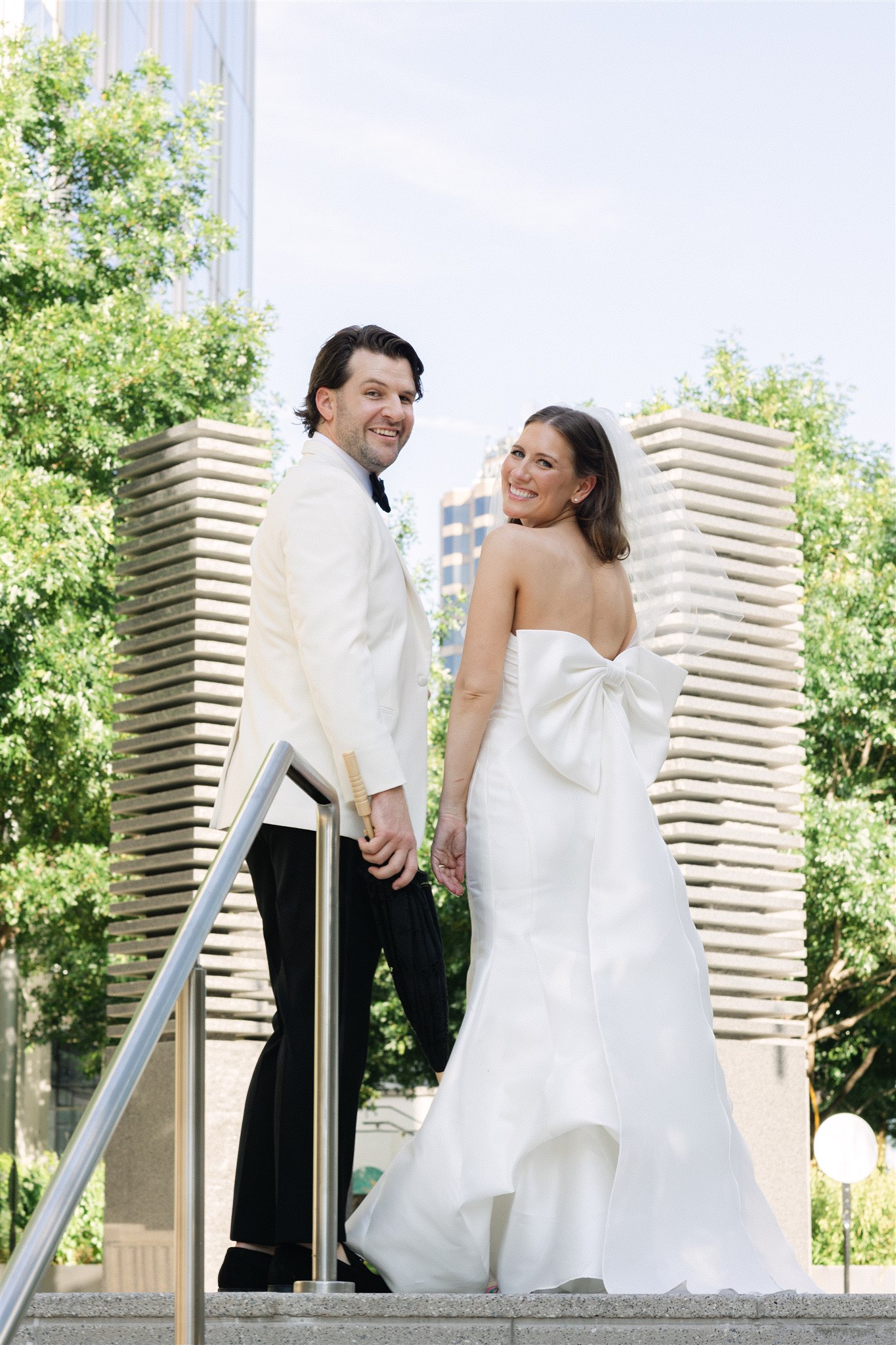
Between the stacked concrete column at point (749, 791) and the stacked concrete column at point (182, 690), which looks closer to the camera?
the stacked concrete column at point (182, 690)

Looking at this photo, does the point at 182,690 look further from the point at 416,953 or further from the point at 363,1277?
the point at 363,1277

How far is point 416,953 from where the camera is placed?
12.5 ft

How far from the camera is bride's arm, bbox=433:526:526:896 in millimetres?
4207

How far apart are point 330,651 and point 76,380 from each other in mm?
11953

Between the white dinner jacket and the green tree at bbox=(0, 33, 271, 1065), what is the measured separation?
29.1 feet

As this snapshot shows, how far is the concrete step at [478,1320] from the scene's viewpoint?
9.46 ft

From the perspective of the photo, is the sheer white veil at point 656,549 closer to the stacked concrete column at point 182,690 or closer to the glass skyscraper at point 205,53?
the stacked concrete column at point 182,690

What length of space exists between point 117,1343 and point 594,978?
1449mm

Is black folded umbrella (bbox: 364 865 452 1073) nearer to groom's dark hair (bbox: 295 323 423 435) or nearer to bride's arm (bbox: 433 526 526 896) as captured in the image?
bride's arm (bbox: 433 526 526 896)

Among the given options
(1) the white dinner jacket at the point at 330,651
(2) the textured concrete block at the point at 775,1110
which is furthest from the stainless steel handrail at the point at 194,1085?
(2) the textured concrete block at the point at 775,1110

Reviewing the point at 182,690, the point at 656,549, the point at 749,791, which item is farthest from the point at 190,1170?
the point at 749,791

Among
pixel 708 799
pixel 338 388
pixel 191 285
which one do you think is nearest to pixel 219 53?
pixel 191 285

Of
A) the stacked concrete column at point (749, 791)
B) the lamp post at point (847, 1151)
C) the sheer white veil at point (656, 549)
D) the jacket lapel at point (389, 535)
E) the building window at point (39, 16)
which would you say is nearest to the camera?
the jacket lapel at point (389, 535)

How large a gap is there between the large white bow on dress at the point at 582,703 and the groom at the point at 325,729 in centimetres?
28
